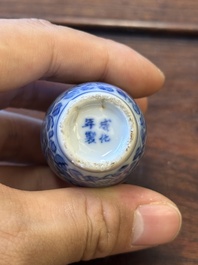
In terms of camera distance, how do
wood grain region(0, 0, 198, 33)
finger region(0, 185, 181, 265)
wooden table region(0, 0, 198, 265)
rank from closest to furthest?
finger region(0, 185, 181, 265), wooden table region(0, 0, 198, 265), wood grain region(0, 0, 198, 33)

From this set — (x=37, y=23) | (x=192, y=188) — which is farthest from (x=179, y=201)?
(x=37, y=23)

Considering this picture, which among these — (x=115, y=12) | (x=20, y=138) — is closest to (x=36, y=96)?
(x=20, y=138)

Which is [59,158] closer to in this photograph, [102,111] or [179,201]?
[102,111]

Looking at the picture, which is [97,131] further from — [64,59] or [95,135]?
[64,59]

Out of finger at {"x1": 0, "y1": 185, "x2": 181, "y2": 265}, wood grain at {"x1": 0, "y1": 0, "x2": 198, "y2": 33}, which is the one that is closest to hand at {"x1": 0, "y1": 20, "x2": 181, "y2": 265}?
finger at {"x1": 0, "y1": 185, "x2": 181, "y2": 265}

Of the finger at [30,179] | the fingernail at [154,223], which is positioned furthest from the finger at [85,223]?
the finger at [30,179]

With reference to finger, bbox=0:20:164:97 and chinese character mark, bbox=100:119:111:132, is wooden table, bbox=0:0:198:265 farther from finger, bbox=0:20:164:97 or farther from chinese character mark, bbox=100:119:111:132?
chinese character mark, bbox=100:119:111:132
